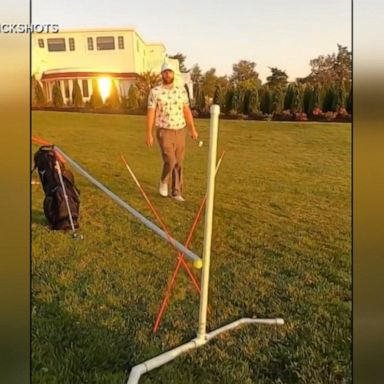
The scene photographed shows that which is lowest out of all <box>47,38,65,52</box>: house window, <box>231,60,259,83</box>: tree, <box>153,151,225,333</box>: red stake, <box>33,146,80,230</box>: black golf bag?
<box>153,151,225,333</box>: red stake

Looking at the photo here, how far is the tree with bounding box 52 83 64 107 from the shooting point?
2.22 meters

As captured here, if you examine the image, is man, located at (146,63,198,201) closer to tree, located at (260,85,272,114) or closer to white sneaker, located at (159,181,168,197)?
white sneaker, located at (159,181,168,197)

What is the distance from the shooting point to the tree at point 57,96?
2.22m

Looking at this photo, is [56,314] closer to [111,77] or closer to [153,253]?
[153,253]

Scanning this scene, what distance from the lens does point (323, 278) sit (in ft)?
7.60

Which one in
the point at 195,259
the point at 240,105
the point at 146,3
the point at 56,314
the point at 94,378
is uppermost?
the point at 146,3

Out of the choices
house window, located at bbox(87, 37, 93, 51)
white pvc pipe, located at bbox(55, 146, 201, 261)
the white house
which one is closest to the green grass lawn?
white pvc pipe, located at bbox(55, 146, 201, 261)

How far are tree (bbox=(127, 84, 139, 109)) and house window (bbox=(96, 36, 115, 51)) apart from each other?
16 cm

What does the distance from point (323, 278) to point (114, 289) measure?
749mm

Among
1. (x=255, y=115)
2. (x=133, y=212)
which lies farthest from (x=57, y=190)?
(x=255, y=115)

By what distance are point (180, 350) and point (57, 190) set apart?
714 mm

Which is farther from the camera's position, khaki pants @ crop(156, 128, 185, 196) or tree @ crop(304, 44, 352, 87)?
khaki pants @ crop(156, 128, 185, 196)

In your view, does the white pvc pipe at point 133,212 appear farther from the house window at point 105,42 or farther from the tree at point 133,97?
the house window at point 105,42

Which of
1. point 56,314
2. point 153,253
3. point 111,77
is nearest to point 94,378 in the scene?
point 56,314
